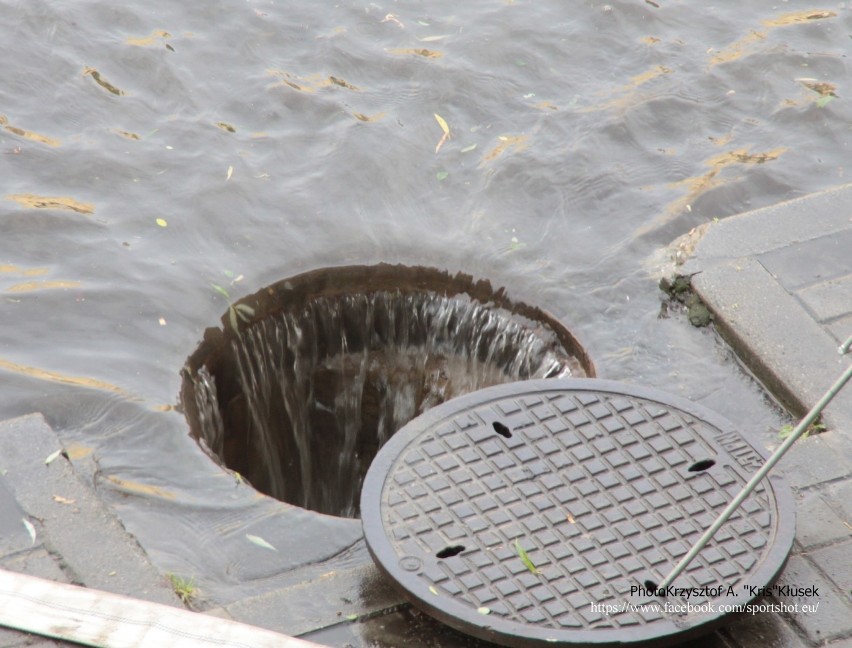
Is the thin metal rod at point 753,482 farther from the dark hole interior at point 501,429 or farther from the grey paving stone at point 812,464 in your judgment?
the dark hole interior at point 501,429

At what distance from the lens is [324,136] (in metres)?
5.45

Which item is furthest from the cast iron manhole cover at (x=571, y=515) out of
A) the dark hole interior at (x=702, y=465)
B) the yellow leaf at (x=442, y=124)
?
the yellow leaf at (x=442, y=124)

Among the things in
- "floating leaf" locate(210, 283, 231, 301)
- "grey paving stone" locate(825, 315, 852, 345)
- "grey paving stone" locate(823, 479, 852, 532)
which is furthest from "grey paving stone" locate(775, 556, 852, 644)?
"floating leaf" locate(210, 283, 231, 301)

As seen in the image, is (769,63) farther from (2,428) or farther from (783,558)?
(2,428)

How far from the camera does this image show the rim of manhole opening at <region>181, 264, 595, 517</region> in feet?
14.9

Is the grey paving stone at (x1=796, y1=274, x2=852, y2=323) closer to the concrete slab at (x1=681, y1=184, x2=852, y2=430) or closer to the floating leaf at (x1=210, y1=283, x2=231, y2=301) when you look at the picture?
the concrete slab at (x1=681, y1=184, x2=852, y2=430)

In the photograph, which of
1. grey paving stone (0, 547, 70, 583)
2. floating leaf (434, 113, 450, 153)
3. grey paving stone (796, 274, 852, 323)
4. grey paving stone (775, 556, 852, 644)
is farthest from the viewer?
floating leaf (434, 113, 450, 153)

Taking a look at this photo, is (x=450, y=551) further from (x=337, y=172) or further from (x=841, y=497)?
(x=337, y=172)

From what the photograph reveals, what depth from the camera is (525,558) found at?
3.33 metres

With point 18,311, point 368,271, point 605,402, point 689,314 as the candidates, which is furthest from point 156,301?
point 689,314

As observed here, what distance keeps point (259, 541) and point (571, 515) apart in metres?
0.98

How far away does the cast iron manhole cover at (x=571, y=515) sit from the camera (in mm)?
3156

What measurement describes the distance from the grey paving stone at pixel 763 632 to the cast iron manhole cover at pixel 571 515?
0.14 metres

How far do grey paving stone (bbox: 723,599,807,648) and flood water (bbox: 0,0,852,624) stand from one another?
828 millimetres
